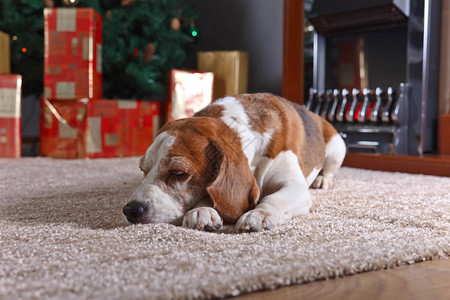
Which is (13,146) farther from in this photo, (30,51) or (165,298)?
(165,298)

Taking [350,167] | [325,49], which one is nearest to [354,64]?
[325,49]

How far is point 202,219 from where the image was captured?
1.03m

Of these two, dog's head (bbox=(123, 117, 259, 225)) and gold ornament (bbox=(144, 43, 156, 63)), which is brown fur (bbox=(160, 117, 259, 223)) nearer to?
dog's head (bbox=(123, 117, 259, 225))

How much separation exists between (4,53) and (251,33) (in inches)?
75.4

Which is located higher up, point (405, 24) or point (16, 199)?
point (405, 24)

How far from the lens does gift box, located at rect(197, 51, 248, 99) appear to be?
364 centimetres

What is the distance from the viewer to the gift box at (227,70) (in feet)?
11.9

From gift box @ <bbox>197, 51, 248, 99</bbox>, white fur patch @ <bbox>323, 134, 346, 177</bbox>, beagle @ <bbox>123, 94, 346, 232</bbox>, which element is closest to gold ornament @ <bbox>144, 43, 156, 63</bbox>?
gift box @ <bbox>197, 51, 248, 99</bbox>

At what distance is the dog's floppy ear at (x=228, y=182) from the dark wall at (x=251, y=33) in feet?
9.15

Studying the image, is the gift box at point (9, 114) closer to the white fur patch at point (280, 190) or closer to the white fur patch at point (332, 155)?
the white fur patch at point (332, 155)

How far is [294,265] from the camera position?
761 mm

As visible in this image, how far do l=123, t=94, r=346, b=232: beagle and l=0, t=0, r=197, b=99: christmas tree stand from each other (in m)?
2.37

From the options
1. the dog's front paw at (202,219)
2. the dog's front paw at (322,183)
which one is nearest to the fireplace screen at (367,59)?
the dog's front paw at (322,183)

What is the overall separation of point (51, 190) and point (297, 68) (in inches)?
74.0
